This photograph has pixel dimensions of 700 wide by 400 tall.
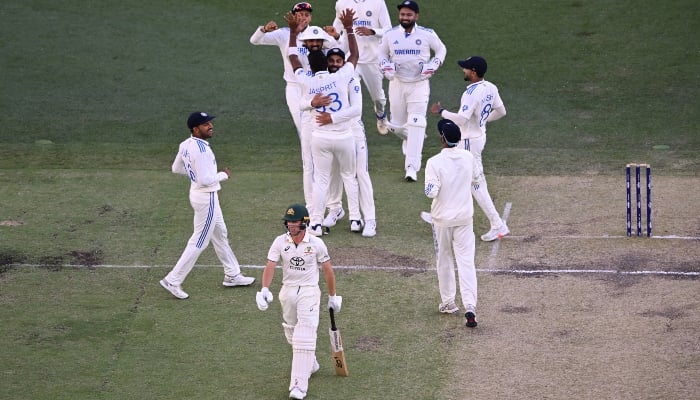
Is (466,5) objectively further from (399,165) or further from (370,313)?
(370,313)

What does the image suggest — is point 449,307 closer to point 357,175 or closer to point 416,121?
point 357,175

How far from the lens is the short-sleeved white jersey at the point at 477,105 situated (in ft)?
49.4

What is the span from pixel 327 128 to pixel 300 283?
420 centimetres

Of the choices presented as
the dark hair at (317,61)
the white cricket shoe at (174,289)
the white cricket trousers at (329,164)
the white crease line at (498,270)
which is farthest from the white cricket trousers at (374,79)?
the white cricket shoe at (174,289)

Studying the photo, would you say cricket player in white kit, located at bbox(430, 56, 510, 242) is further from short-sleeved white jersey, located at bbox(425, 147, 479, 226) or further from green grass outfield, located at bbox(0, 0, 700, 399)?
short-sleeved white jersey, located at bbox(425, 147, 479, 226)

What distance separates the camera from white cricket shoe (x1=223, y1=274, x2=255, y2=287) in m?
14.2

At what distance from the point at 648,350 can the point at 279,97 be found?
11363 millimetres

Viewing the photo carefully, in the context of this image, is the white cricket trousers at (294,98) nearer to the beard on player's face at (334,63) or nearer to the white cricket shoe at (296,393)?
the beard on player's face at (334,63)

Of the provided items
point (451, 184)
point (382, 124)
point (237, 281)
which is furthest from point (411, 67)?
point (451, 184)

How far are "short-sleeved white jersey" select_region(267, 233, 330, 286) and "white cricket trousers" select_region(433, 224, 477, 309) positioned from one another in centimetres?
199

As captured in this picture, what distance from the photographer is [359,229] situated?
16062 millimetres

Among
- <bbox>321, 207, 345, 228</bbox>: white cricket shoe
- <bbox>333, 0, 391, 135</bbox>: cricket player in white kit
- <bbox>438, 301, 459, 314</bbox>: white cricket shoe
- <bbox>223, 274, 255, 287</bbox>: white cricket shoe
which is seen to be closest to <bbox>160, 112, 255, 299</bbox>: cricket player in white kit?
<bbox>223, 274, 255, 287</bbox>: white cricket shoe

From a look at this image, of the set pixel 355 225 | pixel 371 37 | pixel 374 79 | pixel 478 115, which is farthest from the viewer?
pixel 374 79

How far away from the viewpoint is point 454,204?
Result: 12680 mm
